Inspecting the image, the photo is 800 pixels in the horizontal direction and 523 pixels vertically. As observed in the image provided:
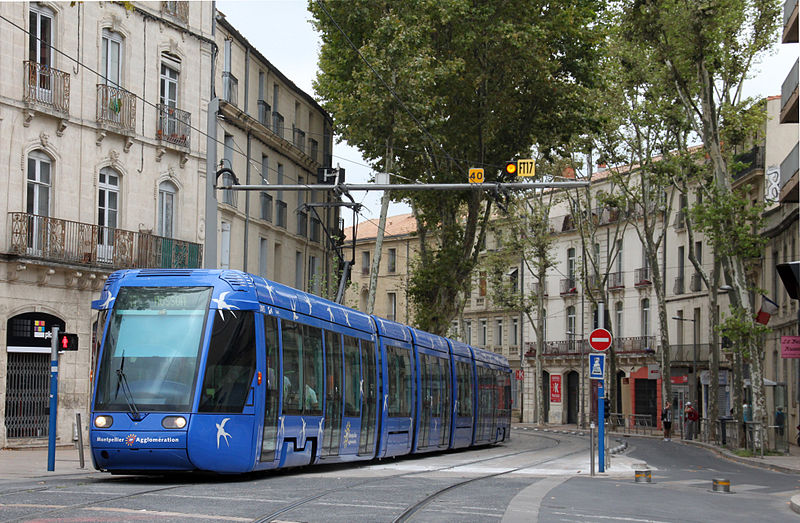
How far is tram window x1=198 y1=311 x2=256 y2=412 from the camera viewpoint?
48.9ft

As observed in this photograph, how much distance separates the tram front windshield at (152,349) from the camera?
14781mm

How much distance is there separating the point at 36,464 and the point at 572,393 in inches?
2274

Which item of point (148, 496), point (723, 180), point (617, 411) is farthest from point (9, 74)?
point (617, 411)

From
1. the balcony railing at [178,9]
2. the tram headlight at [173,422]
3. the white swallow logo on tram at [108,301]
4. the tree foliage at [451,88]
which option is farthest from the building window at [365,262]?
the tram headlight at [173,422]

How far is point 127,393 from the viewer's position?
14844 millimetres

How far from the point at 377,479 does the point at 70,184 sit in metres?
14.8

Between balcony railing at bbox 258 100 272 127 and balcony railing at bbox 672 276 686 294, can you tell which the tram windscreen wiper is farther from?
balcony railing at bbox 672 276 686 294

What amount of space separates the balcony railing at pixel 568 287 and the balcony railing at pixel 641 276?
19.9ft

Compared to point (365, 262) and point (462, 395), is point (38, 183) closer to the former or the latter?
point (462, 395)

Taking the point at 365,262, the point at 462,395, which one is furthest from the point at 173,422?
the point at 365,262

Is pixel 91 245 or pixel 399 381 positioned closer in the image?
pixel 399 381

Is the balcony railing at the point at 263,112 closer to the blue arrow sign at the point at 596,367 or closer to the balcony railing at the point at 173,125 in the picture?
the balcony railing at the point at 173,125

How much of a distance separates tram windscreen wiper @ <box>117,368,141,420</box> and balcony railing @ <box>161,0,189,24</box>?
1943 cm

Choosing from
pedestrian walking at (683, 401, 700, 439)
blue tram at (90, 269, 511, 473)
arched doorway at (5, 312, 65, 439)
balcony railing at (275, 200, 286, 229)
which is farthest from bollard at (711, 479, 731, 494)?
pedestrian walking at (683, 401, 700, 439)
